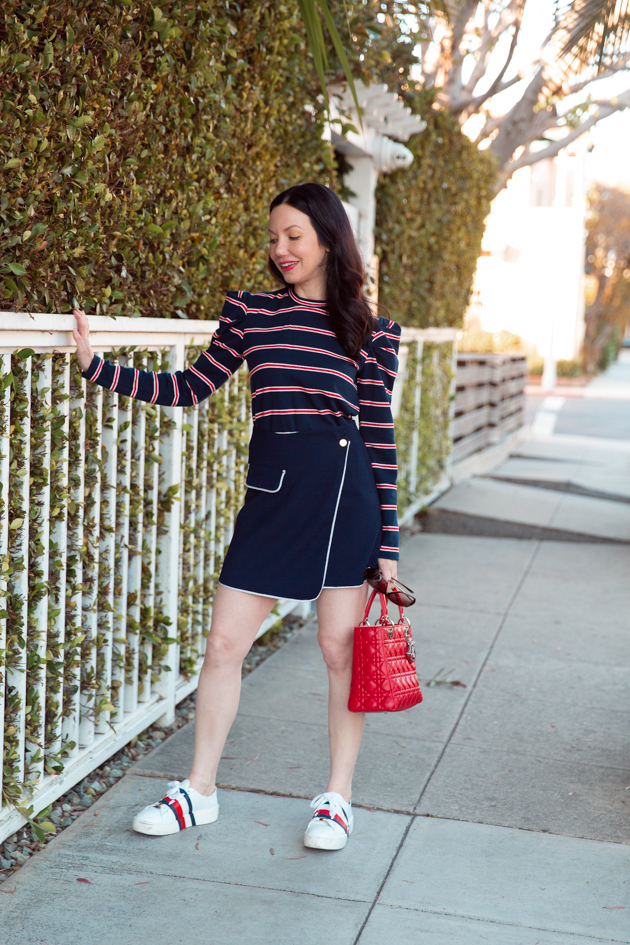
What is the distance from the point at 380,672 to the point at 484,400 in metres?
8.99

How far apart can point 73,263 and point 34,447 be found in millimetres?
574

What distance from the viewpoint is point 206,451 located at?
4.12 m

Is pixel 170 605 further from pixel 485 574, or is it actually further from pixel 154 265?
pixel 485 574

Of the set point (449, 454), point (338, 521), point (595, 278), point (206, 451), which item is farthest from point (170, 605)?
point (595, 278)

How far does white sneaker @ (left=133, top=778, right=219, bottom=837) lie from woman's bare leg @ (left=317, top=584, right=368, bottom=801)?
395mm

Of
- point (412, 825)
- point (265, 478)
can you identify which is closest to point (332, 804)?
point (412, 825)

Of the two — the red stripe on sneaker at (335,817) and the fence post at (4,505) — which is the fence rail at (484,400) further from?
the fence post at (4,505)

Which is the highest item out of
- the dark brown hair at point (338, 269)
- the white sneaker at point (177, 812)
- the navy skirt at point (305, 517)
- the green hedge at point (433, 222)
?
the green hedge at point (433, 222)

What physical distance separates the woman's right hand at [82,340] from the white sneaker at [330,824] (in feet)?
4.98

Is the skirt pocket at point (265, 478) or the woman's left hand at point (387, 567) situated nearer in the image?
the skirt pocket at point (265, 478)

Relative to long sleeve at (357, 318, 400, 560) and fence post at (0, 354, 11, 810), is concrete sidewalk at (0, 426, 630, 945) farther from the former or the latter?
long sleeve at (357, 318, 400, 560)

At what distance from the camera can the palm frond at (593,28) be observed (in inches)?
315

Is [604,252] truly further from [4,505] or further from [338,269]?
[4,505]

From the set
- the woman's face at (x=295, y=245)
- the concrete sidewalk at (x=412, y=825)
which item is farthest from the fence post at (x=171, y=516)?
the woman's face at (x=295, y=245)
